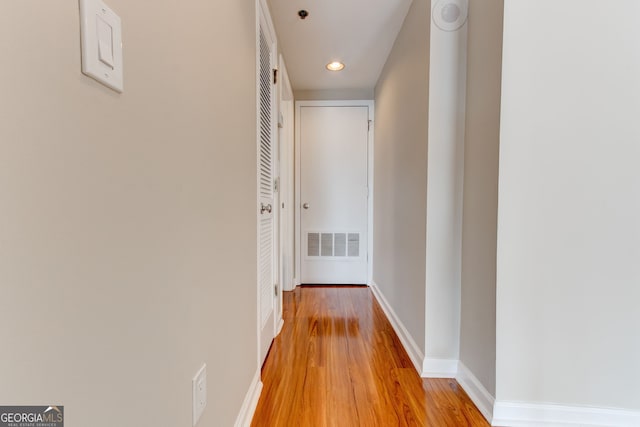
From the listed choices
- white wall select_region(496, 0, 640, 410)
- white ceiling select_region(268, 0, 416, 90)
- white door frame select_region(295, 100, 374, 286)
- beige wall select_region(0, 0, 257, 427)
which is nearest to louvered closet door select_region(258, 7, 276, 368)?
white ceiling select_region(268, 0, 416, 90)

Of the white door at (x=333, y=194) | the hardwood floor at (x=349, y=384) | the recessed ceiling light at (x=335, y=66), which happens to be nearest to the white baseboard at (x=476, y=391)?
the hardwood floor at (x=349, y=384)

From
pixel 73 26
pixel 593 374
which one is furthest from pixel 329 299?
pixel 73 26

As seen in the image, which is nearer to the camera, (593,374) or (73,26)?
(73,26)

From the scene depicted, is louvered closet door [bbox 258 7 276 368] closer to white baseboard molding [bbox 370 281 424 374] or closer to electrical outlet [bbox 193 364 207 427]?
electrical outlet [bbox 193 364 207 427]

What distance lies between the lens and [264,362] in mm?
1644

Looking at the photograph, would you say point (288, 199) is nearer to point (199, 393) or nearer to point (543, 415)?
point (199, 393)

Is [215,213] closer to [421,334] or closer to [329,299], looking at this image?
[421,334]

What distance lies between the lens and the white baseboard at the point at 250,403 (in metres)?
1.10

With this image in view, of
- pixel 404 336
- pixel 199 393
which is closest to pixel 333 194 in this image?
pixel 404 336

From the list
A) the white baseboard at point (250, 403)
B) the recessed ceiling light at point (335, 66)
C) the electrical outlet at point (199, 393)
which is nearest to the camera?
the electrical outlet at point (199, 393)

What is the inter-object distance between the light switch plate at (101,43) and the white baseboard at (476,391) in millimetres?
1668

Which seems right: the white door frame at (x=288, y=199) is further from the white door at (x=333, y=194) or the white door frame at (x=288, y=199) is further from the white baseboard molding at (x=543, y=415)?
the white baseboard molding at (x=543, y=415)

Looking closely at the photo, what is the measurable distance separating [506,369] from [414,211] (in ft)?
2.88

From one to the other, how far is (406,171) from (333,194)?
1385 millimetres
